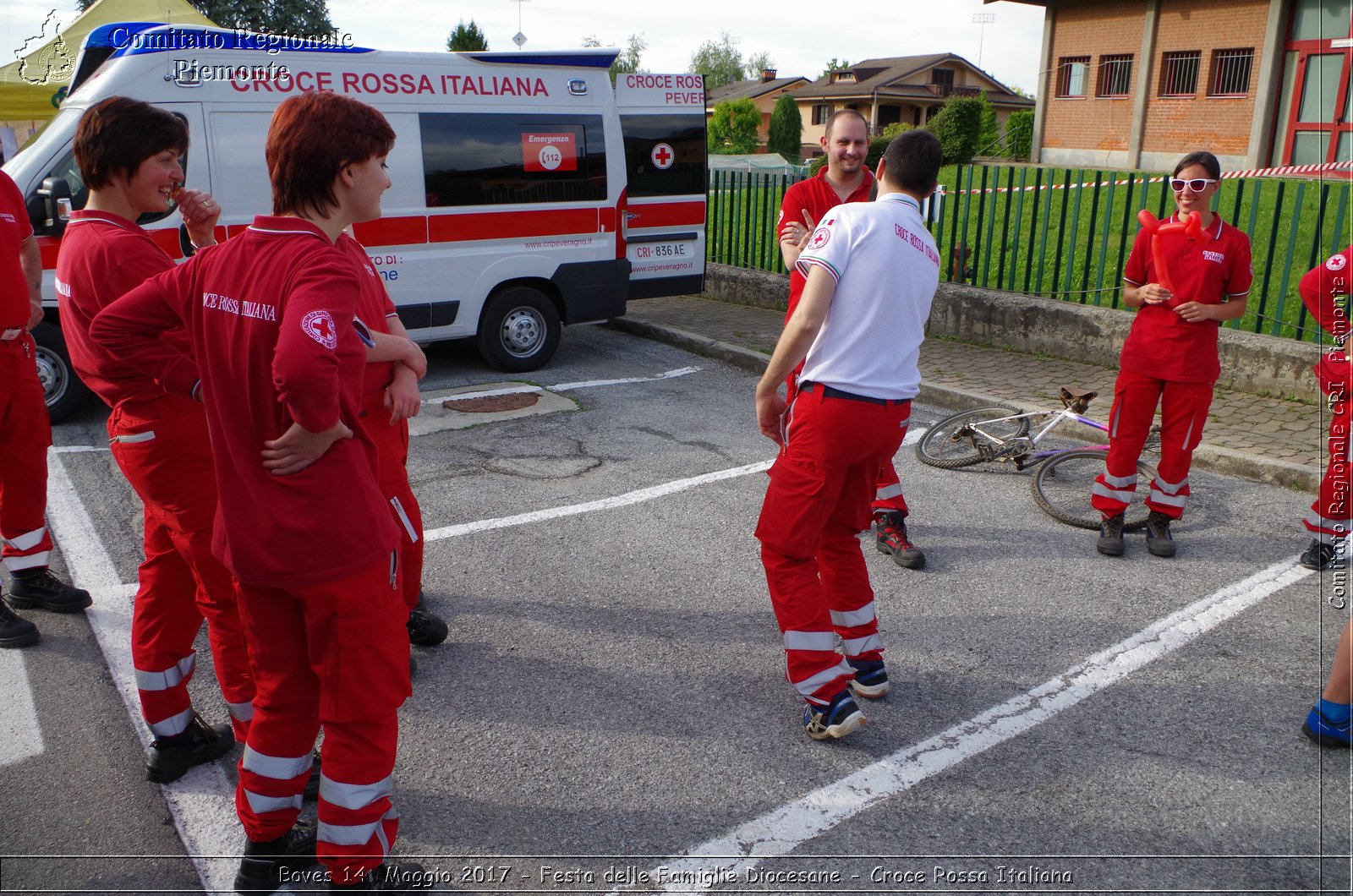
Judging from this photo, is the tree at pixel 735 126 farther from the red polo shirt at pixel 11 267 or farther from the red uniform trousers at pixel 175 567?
the red uniform trousers at pixel 175 567

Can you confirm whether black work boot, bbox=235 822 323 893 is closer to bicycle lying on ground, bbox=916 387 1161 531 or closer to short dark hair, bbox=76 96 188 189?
short dark hair, bbox=76 96 188 189

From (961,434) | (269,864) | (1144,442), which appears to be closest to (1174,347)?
(1144,442)

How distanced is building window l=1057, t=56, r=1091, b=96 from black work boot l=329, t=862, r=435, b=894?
3054 cm

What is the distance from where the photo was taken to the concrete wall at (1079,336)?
7148mm

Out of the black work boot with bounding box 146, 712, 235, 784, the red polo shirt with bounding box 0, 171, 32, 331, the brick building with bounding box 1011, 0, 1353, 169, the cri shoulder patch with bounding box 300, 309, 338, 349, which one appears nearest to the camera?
the cri shoulder patch with bounding box 300, 309, 338, 349

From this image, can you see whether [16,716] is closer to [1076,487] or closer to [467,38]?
[1076,487]

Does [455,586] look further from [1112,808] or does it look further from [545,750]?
[1112,808]

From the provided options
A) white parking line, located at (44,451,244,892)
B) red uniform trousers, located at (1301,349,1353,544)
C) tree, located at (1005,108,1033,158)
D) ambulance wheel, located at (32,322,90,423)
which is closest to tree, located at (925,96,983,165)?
tree, located at (1005,108,1033,158)

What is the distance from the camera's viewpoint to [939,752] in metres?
3.22

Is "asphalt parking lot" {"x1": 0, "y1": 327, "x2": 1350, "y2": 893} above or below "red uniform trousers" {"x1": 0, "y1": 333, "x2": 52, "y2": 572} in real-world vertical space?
below

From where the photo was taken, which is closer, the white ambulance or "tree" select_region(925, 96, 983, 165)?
the white ambulance

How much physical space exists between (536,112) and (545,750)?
6516mm

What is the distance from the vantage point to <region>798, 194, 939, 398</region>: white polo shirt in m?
3.16

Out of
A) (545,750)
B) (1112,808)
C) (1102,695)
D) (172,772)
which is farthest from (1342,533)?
(172,772)
